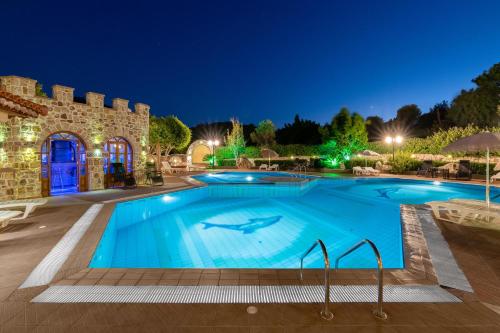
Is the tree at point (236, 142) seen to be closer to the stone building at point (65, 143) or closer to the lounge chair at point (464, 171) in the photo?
the stone building at point (65, 143)

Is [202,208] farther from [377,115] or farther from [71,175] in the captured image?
[377,115]

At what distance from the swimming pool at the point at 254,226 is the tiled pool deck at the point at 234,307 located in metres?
0.91

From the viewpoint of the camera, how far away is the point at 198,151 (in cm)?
3650

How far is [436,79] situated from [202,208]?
42694mm

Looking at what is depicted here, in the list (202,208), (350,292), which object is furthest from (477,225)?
(202,208)

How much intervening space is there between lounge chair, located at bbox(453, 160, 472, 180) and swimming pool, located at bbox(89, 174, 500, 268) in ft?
7.19

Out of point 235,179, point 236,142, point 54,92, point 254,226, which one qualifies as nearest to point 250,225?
point 254,226

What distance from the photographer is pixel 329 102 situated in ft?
178

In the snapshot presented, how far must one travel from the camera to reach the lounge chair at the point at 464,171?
14.4 m

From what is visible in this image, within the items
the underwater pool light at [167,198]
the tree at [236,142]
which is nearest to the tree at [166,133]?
the tree at [236,142]

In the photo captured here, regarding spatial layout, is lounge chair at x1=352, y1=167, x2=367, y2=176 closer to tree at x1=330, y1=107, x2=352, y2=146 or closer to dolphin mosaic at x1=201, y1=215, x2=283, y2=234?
tree at x1=330, y1=107, x2=352, y2=146

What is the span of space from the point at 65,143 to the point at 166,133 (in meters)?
13.8

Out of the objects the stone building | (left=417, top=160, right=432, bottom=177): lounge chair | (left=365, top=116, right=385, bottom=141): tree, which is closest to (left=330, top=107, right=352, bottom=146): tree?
(left=417, top=160, right=432, bottom=177): lounge chair

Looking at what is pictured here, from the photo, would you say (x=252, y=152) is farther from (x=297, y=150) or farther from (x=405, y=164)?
(x=405, y=164)
